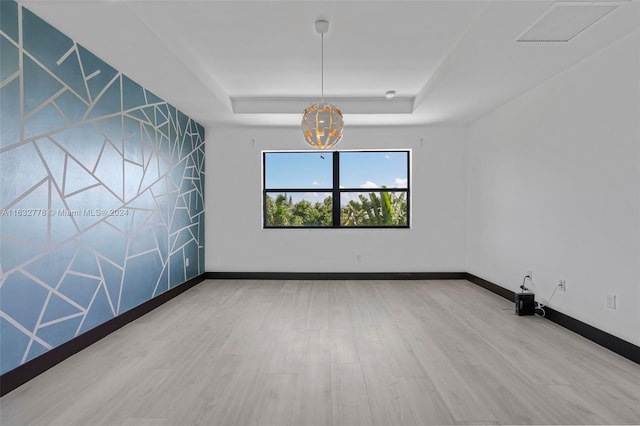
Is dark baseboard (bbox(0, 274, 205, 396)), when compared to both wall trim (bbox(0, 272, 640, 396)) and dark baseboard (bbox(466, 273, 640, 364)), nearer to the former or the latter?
wall trim (bbox(0, 272, 640, 396))

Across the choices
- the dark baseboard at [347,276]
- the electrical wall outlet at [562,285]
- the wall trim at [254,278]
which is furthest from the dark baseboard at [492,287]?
the electrical wall outlet at [562,285]

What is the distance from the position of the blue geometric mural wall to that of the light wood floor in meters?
0.39

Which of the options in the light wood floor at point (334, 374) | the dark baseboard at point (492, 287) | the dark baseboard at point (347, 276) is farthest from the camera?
→ the dark baseboard at point (347, 276)

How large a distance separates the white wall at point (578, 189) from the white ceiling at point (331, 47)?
29 cm

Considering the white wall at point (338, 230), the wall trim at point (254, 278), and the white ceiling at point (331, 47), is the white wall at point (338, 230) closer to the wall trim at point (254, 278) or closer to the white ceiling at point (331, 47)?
the wall trim at point (254, 278)

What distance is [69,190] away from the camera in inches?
103

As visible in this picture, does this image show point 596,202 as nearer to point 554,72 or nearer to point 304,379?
point 554,72

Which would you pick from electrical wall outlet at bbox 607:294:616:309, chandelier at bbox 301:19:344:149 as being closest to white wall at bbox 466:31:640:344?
electrical wall outlet at bbox 607:294:616:309

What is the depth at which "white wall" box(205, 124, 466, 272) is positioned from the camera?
5.50 m

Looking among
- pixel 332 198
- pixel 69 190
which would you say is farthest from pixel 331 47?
pixel 332 198

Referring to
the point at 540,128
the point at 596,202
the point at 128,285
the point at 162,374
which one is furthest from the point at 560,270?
the point at 128,285

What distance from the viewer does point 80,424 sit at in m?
1.76

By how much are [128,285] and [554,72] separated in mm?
4868

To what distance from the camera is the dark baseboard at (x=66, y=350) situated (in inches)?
82.7
